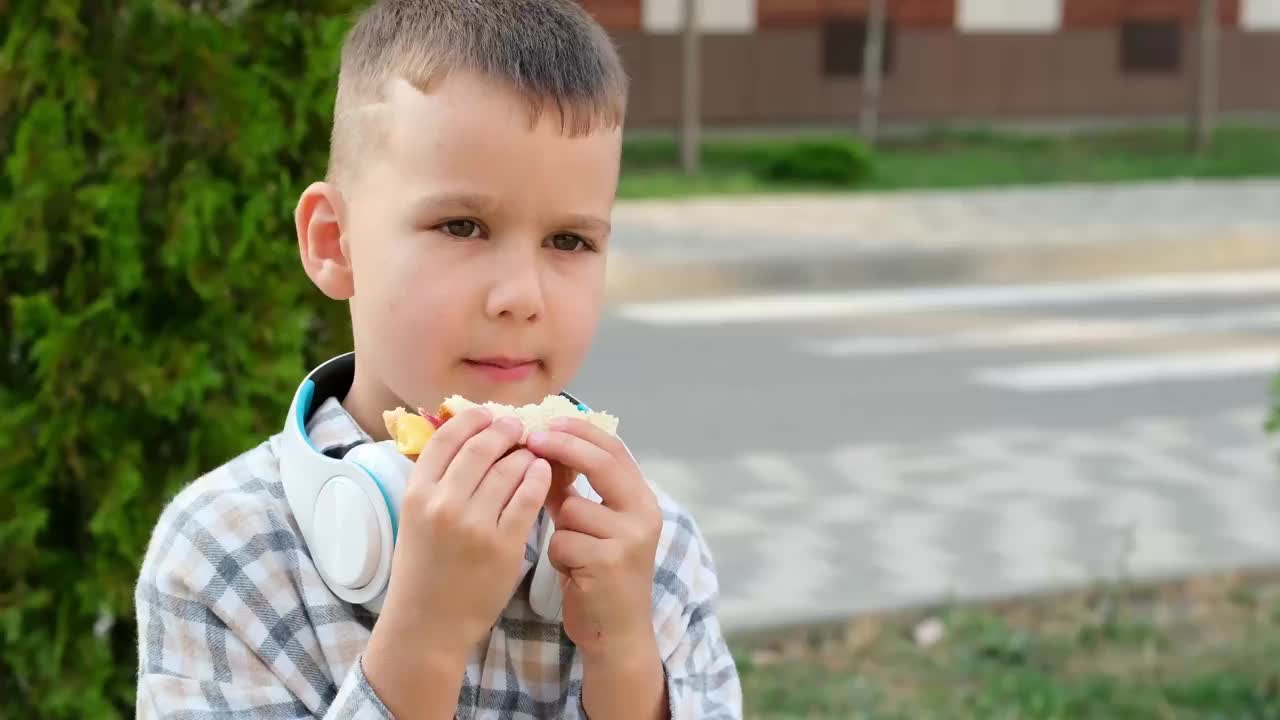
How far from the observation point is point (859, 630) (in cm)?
507

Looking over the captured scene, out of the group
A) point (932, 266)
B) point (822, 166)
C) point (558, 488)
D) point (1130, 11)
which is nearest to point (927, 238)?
point (932, 266)

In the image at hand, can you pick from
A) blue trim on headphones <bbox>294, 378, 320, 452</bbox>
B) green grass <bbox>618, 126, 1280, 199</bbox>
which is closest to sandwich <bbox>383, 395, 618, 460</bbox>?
blue trim on headphones <bbox>294, 378, 320, 452</bbox>

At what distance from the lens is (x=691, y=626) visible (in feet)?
6.63

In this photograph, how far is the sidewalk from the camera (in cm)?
1347

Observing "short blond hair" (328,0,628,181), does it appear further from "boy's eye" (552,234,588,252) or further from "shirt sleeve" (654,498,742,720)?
"shirt sleeve" (654,498,742,720)

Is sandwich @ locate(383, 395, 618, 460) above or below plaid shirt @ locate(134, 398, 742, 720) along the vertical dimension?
above

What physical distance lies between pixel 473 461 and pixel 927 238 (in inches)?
528

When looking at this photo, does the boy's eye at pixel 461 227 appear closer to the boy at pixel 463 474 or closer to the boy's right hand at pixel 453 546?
the boy at pixel 463 474

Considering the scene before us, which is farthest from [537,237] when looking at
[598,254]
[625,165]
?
[625,165]

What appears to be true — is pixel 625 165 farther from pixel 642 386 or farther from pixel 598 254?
pixel 598 254

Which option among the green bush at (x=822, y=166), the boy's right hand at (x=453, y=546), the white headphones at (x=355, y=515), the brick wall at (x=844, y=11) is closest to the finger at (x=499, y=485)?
the boy's right hand at (x=453, y=546)

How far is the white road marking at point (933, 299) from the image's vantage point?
1206cm

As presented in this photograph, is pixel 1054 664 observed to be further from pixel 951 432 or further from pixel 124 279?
pixel 951 432

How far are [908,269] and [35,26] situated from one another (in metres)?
11.4
